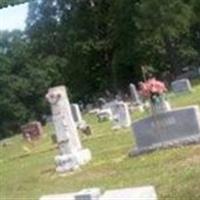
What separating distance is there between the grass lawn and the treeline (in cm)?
3002

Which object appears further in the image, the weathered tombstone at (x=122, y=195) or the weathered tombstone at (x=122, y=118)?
the weathered tombstone at (x=122, y=118)

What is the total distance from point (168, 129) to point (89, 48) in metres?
45.6

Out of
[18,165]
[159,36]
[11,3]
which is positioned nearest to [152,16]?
[159,36]

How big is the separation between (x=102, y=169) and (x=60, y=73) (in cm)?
5185

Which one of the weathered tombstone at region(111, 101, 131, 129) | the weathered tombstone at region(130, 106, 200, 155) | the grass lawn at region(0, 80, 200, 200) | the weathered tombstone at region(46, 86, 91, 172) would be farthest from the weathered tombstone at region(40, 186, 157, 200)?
the weathered tombstone at region(111, 101, 131, 129)

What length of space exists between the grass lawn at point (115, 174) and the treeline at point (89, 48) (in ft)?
98.5

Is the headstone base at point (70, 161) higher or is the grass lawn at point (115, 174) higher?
the headstone base at point (70, 161)

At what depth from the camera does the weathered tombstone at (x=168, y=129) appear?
16.1m

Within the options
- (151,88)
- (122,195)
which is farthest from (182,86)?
(122,195)

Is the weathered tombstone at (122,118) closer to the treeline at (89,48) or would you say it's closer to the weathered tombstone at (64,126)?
the weathered tombstone at (64,126)

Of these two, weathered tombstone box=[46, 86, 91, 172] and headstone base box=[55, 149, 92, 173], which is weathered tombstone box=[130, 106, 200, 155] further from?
weathered tombstone box=[46, 86, 91, 172]

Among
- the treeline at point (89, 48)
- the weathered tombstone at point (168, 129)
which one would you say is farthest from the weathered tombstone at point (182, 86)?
the weathered tombstone at point (168, 129)

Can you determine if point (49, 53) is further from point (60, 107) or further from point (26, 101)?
point (60, 107)

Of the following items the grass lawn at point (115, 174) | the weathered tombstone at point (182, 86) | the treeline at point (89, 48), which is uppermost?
the treeline at point (89, 48)
